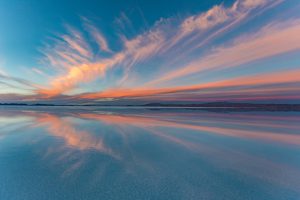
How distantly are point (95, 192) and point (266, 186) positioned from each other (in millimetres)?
3235

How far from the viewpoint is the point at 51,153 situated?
5.54 meters

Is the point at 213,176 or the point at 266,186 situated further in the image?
the point at 213,176

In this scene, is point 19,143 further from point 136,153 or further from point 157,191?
point 157,191

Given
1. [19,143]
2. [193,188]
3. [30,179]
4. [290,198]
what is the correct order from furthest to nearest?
[19,143] < [30,179] < [193,188] < [290,198]

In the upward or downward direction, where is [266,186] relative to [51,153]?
downward

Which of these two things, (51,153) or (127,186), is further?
(51,153)

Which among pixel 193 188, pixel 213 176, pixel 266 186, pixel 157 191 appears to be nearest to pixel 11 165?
pixel 157 191

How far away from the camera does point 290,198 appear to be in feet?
10.4

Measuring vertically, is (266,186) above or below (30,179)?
below

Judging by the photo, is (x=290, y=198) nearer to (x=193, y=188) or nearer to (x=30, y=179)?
(x=193, y=188)

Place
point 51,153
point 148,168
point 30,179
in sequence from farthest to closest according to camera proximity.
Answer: point 51,153
point 148,168
point 30,179

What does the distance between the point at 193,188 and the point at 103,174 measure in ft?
6.28

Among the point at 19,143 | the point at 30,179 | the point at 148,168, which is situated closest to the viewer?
the point at 30,179

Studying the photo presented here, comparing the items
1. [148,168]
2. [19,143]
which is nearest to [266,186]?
[148,168]
